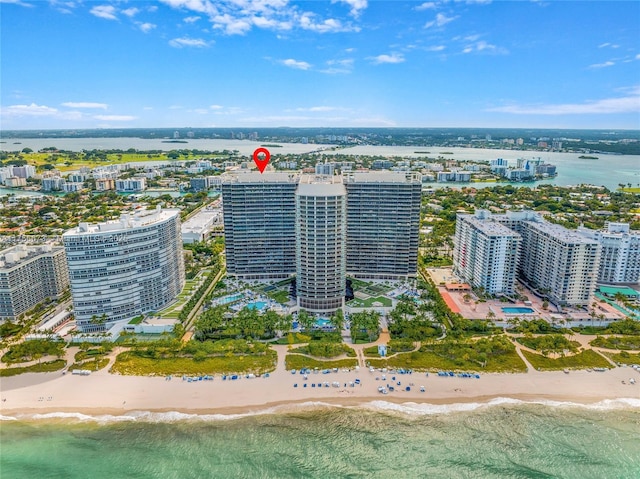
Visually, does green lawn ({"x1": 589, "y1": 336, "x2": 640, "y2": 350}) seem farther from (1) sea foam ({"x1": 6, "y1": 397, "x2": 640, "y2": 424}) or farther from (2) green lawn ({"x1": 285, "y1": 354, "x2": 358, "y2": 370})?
(2) green lawn ({"x1": 285, "y1": 354, "x2": 358, "y2": 370})

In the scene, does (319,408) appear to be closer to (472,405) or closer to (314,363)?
(314,363)

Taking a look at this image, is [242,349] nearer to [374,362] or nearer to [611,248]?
[374,362]

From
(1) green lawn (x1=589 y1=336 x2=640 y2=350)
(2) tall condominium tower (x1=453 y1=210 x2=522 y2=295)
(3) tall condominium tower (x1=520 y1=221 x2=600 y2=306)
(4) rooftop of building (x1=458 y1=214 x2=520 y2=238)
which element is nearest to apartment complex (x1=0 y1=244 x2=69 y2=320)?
(2) tall condominium tower (x1=453 y1=210 x2=522 y2=295)

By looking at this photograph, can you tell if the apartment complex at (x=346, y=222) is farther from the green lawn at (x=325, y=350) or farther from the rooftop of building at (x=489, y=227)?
the green lawn at (x=325, y=350)

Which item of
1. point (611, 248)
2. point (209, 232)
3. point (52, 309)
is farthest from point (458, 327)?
point (209, 232)

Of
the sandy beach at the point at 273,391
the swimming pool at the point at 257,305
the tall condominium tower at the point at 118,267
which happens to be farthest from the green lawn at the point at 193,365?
the swimming pool at the point at 257,305

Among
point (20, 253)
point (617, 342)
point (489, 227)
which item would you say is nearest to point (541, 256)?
point (489, 227)
